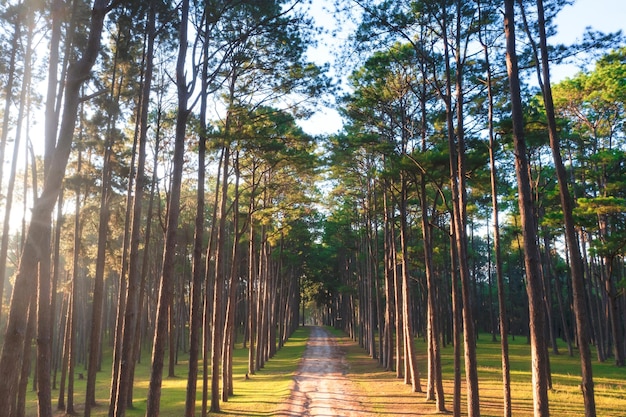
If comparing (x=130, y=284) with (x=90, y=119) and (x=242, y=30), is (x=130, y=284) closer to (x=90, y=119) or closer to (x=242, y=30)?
(x=242, y=30)

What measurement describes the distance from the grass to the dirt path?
445 millimetres

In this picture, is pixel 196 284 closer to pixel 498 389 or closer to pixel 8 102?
pixel 8 102

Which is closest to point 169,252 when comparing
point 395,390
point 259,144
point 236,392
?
point 259,144

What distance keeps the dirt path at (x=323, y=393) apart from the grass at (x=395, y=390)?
45cm

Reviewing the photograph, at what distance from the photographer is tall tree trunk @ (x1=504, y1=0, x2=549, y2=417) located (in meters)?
8.76

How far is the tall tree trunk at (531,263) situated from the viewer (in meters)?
8.76

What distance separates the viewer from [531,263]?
359 inches

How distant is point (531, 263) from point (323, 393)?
11.3m

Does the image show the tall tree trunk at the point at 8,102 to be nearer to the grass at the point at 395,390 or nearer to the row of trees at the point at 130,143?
the row of trees at the point at 130,143

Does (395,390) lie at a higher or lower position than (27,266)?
lower

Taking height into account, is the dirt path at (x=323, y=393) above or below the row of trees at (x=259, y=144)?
below

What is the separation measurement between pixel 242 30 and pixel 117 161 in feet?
30.0

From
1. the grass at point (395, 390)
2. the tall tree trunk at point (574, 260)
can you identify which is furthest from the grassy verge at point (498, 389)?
the tall tree trunk at point (574, 260)

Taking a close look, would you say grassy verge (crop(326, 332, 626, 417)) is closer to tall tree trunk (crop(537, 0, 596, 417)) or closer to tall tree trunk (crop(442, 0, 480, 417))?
tall tree trunk (crop(442, 0, 480, 417))
